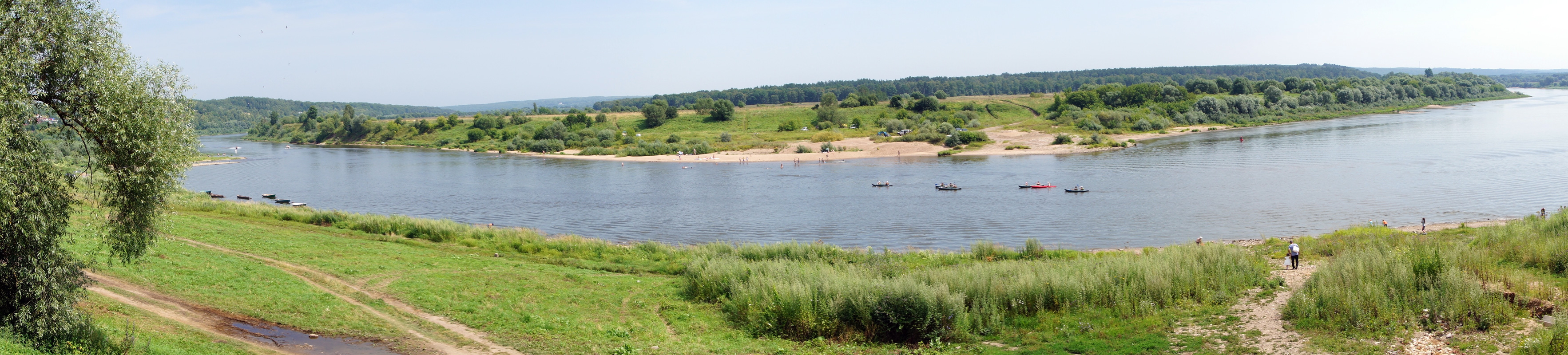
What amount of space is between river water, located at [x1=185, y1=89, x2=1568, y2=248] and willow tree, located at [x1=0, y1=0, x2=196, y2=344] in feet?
63.7

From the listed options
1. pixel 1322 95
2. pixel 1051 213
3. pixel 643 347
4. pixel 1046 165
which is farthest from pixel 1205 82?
pixel 643 347

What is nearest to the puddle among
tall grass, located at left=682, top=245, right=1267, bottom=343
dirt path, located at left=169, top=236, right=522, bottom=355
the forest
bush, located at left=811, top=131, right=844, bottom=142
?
dirt path, located at left=169, top=236, right=522, bottom=355

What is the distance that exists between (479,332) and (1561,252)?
2210 cm

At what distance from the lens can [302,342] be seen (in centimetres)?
1466

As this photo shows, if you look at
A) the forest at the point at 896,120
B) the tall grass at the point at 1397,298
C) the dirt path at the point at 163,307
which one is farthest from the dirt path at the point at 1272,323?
the forest at the point at 896,120

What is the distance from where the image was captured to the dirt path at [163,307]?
14.5m

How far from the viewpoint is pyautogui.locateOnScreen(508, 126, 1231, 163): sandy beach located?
9144 centimetres

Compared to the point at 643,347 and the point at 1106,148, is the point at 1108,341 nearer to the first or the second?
the point at 643,347

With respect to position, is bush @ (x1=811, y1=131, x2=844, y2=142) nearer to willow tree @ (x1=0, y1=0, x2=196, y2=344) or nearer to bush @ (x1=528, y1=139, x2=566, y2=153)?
bush @ (x1=528, y1=139, x2=566, y2=153)

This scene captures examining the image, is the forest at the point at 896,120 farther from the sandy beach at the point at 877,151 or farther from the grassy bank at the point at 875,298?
the grassy bank at the point at 875,298

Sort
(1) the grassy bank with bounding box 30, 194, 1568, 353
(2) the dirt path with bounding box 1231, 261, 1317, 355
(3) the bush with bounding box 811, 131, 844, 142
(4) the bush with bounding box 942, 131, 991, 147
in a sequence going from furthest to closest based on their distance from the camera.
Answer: (3) the bush with bounding box 811, 131, 844, 142 < (4) the bush with bounding box 942, 131, 991, 147 < (1) the grassy bank with bounding box 30, 194, 1568, 353 < (2) the dirt path with bounding box 1231, 261, 1317, 355

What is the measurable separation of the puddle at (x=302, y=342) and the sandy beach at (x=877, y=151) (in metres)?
75.1

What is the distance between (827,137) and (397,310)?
3555 inches

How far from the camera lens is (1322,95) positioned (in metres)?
140
